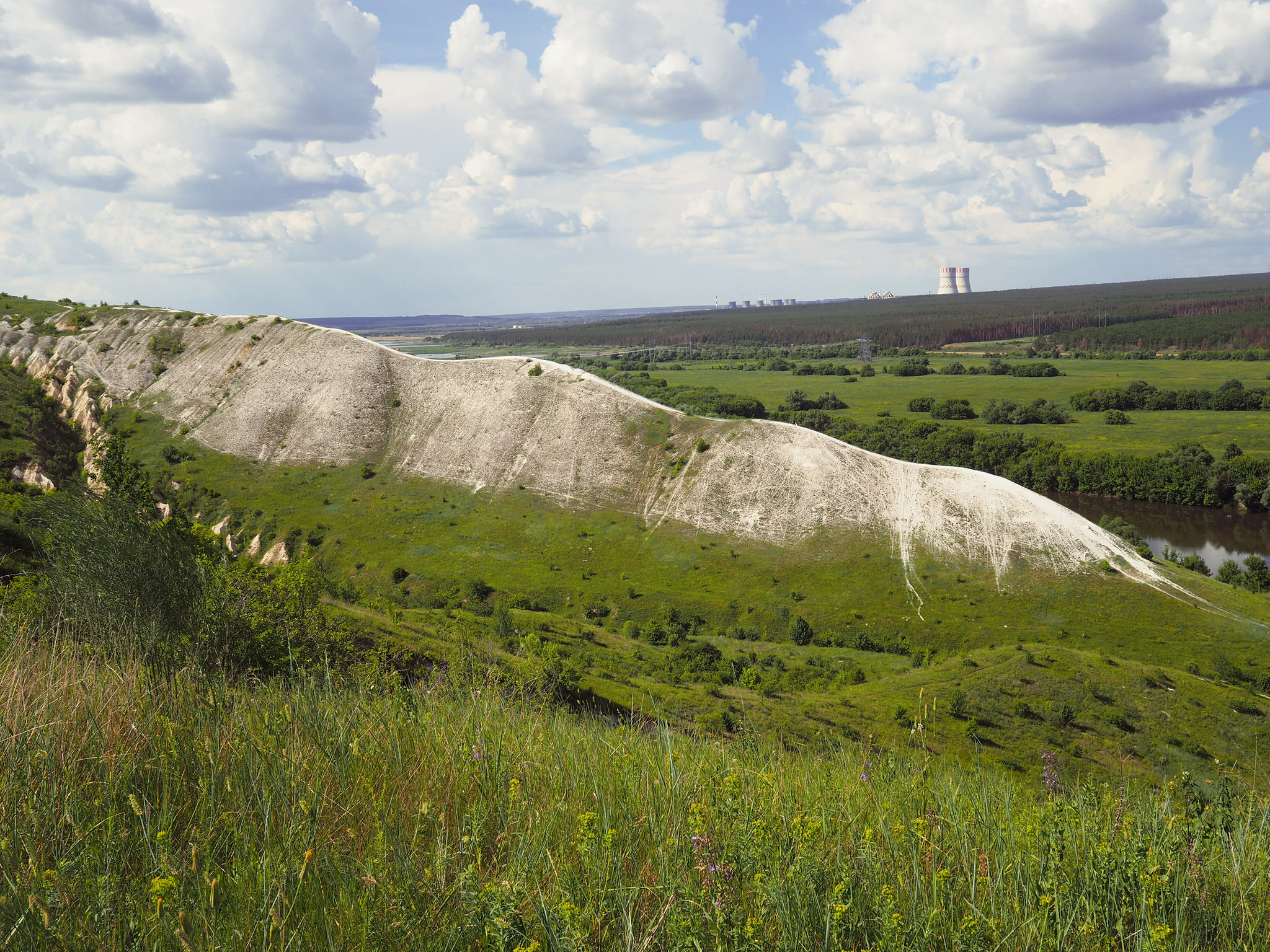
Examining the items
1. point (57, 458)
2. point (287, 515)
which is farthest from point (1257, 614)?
point (57, 458)

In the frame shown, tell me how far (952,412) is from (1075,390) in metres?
35.4

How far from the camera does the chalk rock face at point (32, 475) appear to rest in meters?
57.6

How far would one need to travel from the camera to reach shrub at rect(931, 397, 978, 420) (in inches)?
4875

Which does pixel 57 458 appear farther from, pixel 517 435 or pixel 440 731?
pixel 440 731

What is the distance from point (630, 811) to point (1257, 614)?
5679cm

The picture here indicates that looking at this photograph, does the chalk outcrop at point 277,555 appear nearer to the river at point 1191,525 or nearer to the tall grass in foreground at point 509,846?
the tall grass in foreground at point 509,846

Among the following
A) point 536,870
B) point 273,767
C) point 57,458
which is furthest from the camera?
point 57,458

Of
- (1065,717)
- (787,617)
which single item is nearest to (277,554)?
(787,617)

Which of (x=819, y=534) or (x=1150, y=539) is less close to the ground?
(x=819, y=534)

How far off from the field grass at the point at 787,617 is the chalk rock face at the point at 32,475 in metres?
8.16

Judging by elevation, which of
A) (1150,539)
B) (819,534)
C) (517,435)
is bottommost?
(1150,539)

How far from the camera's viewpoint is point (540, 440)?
213 feet

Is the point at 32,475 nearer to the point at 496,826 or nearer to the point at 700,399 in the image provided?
the point at 496,826

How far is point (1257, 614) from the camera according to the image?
45594mm
